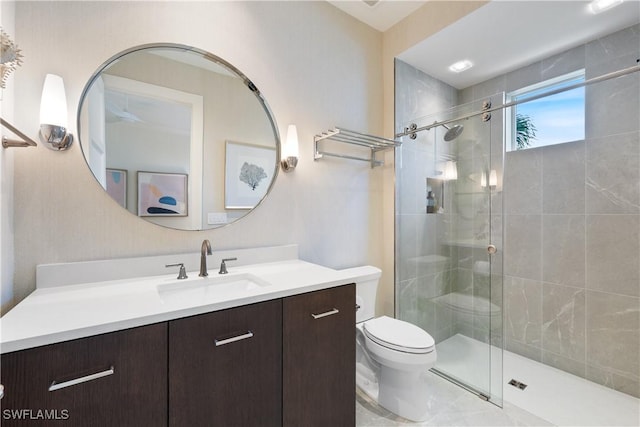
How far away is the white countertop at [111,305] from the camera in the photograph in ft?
2.43

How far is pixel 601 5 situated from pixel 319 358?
102 inches

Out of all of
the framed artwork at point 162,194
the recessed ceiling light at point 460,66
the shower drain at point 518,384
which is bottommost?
the shower drain at point 518,384

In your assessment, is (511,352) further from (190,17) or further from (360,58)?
(190,17)

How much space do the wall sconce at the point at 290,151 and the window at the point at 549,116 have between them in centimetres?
168

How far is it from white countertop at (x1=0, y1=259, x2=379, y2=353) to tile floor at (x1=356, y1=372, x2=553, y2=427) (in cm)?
95

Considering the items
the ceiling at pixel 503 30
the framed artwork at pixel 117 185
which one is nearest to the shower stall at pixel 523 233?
the ceiling at pixel 503 30

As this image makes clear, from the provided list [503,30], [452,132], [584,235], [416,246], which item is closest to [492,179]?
[452,132]

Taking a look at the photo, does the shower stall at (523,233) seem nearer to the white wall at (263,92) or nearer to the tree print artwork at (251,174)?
the white wall at (263,92)

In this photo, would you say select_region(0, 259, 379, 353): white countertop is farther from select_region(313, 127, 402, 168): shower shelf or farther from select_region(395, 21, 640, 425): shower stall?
select_region(395, 21, 640, 425): shower stall

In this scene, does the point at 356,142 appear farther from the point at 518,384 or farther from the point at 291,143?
the point at 518,384

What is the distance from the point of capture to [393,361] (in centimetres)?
155

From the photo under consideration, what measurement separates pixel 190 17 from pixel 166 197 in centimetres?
96

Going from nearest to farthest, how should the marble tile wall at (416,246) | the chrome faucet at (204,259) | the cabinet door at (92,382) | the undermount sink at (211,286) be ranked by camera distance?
the cabinet door at (92,382)
the undermount sink at (211,286)
the chrome faucet at (204,259)
the marble tile wall at (416,246)

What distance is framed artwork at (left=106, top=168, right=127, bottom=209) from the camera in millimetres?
1272
